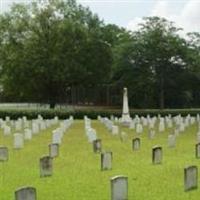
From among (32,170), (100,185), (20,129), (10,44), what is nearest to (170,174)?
(100,185)

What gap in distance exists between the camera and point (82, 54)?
151 feet

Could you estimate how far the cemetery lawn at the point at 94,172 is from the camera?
10844 millimetres

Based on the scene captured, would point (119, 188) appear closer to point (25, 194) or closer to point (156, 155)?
point (25, 194)

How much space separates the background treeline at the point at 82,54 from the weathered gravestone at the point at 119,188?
35.6 meters

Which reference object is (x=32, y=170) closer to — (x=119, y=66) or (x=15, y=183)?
(x=15, y=183)

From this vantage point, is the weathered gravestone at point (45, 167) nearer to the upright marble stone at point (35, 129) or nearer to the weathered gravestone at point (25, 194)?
the weathered gravestone at point (25, 194)

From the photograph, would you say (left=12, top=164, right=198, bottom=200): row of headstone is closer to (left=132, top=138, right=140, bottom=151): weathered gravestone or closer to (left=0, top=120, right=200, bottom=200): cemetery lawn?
(left=0, top=120, right=200, bottom=200): cemetery lawn

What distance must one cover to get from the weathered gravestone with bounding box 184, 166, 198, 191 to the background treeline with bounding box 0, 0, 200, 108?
34610 mm

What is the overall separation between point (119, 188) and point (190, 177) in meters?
1.66

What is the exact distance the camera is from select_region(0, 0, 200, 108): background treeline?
45.9 m

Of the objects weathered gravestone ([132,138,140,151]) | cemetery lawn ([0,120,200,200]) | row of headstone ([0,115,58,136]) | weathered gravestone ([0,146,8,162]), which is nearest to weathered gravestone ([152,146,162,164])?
cemetery lawn ([0,120,200,200])

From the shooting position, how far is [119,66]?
47.8 m

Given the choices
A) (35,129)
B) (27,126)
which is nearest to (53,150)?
(35,129)

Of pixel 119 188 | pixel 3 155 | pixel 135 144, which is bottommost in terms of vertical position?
pixel 119 188
